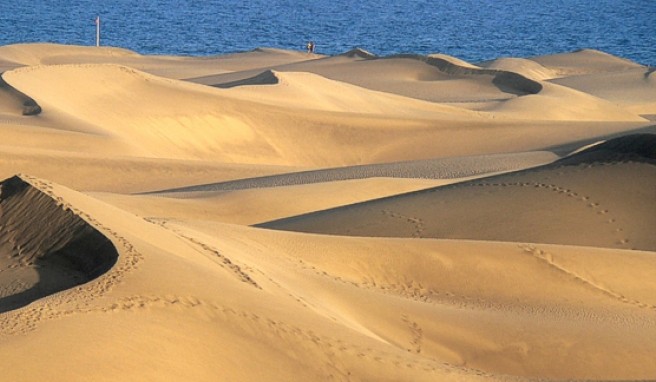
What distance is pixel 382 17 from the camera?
8469cm

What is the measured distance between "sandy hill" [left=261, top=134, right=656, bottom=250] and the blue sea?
39310 millimetres

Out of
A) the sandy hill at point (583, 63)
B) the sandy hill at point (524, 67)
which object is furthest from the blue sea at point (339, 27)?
the sandy hill at point (524, 67)

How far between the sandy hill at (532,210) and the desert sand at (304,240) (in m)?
0.03

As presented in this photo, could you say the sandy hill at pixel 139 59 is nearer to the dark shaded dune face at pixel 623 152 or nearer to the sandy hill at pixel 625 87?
the sandy hill at pixel 625 87

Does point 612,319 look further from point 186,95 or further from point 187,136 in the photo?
point 186,95

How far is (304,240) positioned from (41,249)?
304 cm

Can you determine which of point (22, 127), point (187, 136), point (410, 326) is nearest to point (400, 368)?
point (410, 326)

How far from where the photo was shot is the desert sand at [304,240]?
5973 mm

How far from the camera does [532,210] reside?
464 inches

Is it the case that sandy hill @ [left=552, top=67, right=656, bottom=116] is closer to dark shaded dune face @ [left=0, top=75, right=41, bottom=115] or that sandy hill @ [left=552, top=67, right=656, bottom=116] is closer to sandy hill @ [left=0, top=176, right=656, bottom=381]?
dark shaded dune face @ [left=0, top=75, right=41, bottom=115]

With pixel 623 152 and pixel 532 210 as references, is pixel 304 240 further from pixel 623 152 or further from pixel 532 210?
pixel 623 152

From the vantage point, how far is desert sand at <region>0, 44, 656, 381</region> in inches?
235

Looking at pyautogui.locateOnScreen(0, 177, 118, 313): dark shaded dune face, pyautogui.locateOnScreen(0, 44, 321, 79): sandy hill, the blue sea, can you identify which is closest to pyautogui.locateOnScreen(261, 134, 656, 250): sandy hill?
pyautogui.locateOnScreen(0, 177, 118, 313): dark shaded dune face

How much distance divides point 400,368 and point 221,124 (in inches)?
558
